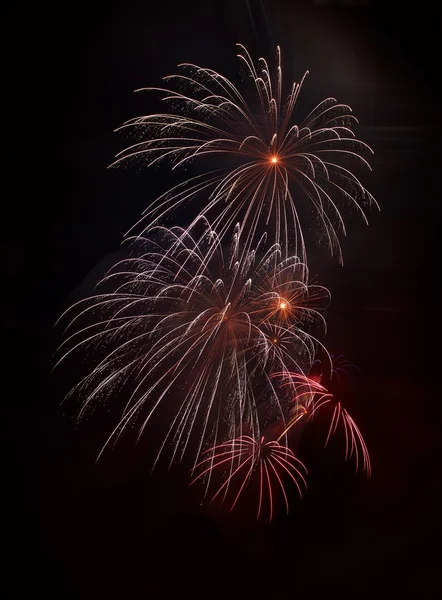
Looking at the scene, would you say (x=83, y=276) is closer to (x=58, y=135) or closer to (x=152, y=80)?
(x=58, y=135)

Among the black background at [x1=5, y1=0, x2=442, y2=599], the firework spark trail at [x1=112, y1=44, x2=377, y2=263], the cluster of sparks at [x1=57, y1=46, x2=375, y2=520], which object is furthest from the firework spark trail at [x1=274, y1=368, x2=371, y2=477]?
the firework spark trail at [x1=112, y1=44, x2=377, y2=263]

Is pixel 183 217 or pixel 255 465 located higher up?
pixel 183 217

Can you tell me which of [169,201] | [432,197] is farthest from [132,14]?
[432,197]

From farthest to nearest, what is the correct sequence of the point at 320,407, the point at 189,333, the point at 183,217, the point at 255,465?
the point at 183,217
the point at 189,333
the point at 320,407
the point at 255,465

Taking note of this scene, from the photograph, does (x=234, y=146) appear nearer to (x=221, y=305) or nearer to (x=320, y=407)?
(x=221, y=305)

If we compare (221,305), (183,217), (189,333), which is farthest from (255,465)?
(183,217)

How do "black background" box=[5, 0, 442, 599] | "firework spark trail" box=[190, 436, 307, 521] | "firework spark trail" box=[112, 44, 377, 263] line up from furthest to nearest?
1. "firework spark trail" box=[112, 44, 377, 263]
2. "firework spark trail" box=[190, 436, 307, 521]
3. "black background" box=[5, 0, 442, 599]

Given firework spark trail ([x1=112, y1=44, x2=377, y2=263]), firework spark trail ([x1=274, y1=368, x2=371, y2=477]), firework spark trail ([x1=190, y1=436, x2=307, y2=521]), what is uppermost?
firework spark trail ([x1=112, y1=44, x2=377, y2=263])

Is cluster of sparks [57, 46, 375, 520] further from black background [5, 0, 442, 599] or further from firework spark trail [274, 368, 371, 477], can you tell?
black background [5, 0, 442, 599]
